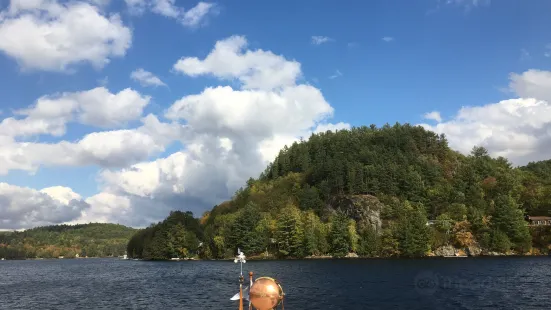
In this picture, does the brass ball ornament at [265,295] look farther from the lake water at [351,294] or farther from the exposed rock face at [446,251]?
the exposed rock face at [446,251]

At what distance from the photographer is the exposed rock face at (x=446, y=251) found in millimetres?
177375

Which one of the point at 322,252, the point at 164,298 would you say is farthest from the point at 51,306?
the point at 322,252

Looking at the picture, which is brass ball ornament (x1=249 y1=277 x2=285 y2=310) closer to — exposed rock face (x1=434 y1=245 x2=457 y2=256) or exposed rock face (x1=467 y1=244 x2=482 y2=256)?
exposed rock face (x1=434 y1=245 x2=457 y2=256)

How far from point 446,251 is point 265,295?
6835 inches

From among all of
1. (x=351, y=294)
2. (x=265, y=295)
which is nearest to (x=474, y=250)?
(x=351, y=294)

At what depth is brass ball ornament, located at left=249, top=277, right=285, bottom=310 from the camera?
1018 inches

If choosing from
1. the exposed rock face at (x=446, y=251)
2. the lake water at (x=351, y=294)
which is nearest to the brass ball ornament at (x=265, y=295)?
the lake water at (x=351, y=294)

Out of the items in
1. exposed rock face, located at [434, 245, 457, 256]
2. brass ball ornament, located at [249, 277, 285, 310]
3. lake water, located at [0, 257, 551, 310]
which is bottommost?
exposed rock face, located at [434, 245, 457, 256]

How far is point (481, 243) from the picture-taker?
177125 mm

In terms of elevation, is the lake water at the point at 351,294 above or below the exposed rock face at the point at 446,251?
above

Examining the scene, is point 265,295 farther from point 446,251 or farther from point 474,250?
point 474,250

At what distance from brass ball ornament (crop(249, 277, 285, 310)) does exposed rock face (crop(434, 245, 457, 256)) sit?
172011mm

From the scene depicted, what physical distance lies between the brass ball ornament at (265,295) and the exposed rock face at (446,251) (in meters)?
172

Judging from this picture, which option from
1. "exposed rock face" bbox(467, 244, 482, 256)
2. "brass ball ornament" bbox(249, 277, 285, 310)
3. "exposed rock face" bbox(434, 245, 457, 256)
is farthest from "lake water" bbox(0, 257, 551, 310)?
"exposed rock face" bbox(434, 245, 457, 256)
